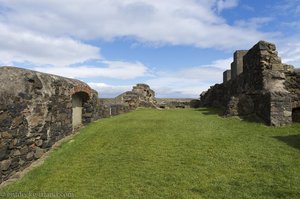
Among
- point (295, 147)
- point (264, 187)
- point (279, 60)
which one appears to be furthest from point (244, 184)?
point (279, 60)

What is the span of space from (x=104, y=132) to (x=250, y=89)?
598 centimetres

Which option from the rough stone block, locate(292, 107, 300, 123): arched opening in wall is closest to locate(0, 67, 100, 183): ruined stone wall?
locate(292, 107, 300, 123): arched opening in wall

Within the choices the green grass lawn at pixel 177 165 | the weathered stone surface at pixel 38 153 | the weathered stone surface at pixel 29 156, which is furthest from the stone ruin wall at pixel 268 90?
the weathered stone surface at pixel 29 156

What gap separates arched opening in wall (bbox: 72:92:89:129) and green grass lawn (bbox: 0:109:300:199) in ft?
5.98

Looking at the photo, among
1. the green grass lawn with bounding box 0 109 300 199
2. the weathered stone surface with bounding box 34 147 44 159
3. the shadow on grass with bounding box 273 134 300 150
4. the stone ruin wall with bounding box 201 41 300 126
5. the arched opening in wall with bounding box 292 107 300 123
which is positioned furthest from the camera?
the arched opening in wall with bounding box 292 107 300 123

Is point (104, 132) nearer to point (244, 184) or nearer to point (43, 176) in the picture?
point (43, 176)

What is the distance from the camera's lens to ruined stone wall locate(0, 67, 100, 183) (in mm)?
7285

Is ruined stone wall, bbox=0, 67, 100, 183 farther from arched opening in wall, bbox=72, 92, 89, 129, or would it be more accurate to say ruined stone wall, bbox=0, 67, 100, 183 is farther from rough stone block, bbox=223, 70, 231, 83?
rough stone block, bbox=223, 70, 231, 83

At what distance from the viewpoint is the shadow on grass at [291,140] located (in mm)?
7517

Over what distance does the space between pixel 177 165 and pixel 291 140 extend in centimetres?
319

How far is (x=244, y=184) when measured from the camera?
5.63 metres

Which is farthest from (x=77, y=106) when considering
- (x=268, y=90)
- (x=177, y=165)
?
(x=268, y=90)

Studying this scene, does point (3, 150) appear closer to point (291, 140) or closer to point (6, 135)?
point (6, 135)

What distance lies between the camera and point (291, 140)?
Answer: 7973 millimetres
